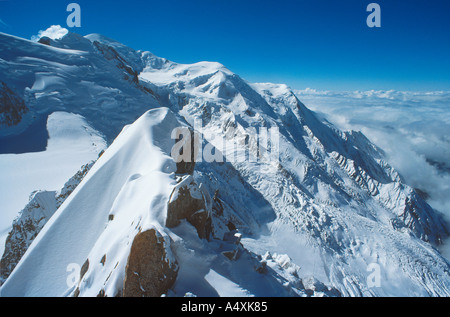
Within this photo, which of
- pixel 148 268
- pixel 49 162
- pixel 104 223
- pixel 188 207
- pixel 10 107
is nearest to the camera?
pixel 148 268

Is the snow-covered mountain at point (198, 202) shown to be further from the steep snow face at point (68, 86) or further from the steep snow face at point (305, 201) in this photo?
the steep snow face at point (305, 201)

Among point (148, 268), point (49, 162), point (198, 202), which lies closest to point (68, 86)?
point (49, 162)

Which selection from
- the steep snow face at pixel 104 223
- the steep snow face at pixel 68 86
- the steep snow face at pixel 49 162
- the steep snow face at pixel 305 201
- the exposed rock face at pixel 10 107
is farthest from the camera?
the steep snow face at pixel 305 201

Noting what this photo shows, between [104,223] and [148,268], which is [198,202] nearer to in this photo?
[148,268]

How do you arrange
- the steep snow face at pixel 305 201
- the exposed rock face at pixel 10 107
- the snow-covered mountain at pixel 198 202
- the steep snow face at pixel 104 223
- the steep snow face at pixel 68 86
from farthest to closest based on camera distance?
1. the steep snow face at pixel 305 201
2. the steep snow face at pixel 68 86
3. the exposed rock face at pixel 10 107
4. the snow-covered mountain at pixel 198 202
5. the steep snow face at pixel 104 223

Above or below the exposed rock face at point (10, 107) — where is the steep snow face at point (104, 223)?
below

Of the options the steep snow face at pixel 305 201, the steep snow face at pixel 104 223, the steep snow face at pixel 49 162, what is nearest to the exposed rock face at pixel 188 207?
the steep snow face at pixel 104 223
